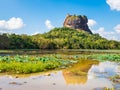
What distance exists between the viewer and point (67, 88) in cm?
1462

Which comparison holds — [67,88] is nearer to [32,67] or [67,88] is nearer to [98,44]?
[32,67]

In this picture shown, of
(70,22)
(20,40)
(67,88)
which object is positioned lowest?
(67,88)

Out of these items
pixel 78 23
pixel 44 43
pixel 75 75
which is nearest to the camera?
pixel 75 75

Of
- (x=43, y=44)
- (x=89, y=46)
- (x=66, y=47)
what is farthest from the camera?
(x=89, y=46)

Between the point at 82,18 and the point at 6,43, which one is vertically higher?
the point at 82,18

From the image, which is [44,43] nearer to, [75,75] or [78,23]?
[75,75]

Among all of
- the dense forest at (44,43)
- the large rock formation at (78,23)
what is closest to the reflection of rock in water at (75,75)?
the dense forest at (44,43)

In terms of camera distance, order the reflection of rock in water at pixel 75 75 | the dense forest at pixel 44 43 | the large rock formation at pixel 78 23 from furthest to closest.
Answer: the large rock formation at pixel 78 23 < the dense forest at pixel 44 43 < the reflection of rock in water at pixel 75 75

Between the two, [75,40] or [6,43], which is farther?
[75,40]

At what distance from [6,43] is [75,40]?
4443 centimetres

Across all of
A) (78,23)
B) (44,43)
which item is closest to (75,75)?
(44,43)

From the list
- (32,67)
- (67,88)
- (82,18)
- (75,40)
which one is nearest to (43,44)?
(75,40)

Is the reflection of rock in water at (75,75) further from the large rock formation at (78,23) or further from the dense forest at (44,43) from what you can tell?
the large rock formation at (78,23)

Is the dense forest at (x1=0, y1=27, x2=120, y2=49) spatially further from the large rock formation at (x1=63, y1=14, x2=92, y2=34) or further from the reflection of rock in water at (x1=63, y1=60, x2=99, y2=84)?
the reflection of rock in water at (x1=63, y1=60, x2=99, y2=84)
